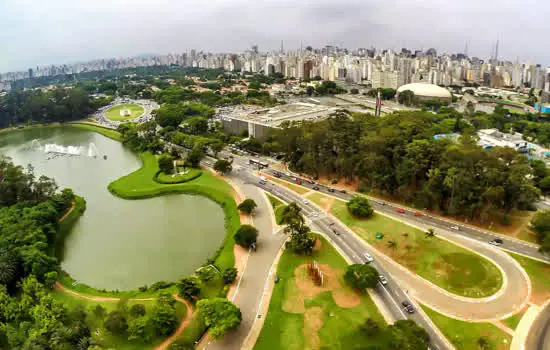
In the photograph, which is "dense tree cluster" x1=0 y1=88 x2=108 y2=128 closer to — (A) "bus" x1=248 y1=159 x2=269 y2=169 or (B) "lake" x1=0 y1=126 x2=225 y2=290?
(B) "lake" x1=0 y1=126 x2=225 y2=290

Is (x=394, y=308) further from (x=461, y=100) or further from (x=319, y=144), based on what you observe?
(x=461, y=100)

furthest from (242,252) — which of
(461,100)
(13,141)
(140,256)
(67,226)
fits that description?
(461,100)

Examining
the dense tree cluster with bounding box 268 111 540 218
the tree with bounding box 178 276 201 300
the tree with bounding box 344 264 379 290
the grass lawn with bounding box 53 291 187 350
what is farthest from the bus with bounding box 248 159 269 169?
the grass lawn with bounding box 53 291 187 350

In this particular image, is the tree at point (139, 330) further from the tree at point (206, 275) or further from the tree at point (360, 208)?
the tree at point (360, 208)

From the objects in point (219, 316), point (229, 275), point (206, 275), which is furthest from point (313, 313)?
point (206, 275)

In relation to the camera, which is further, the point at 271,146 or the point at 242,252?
Answer: the point at 271,146

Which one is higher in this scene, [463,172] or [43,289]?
[463,172]
